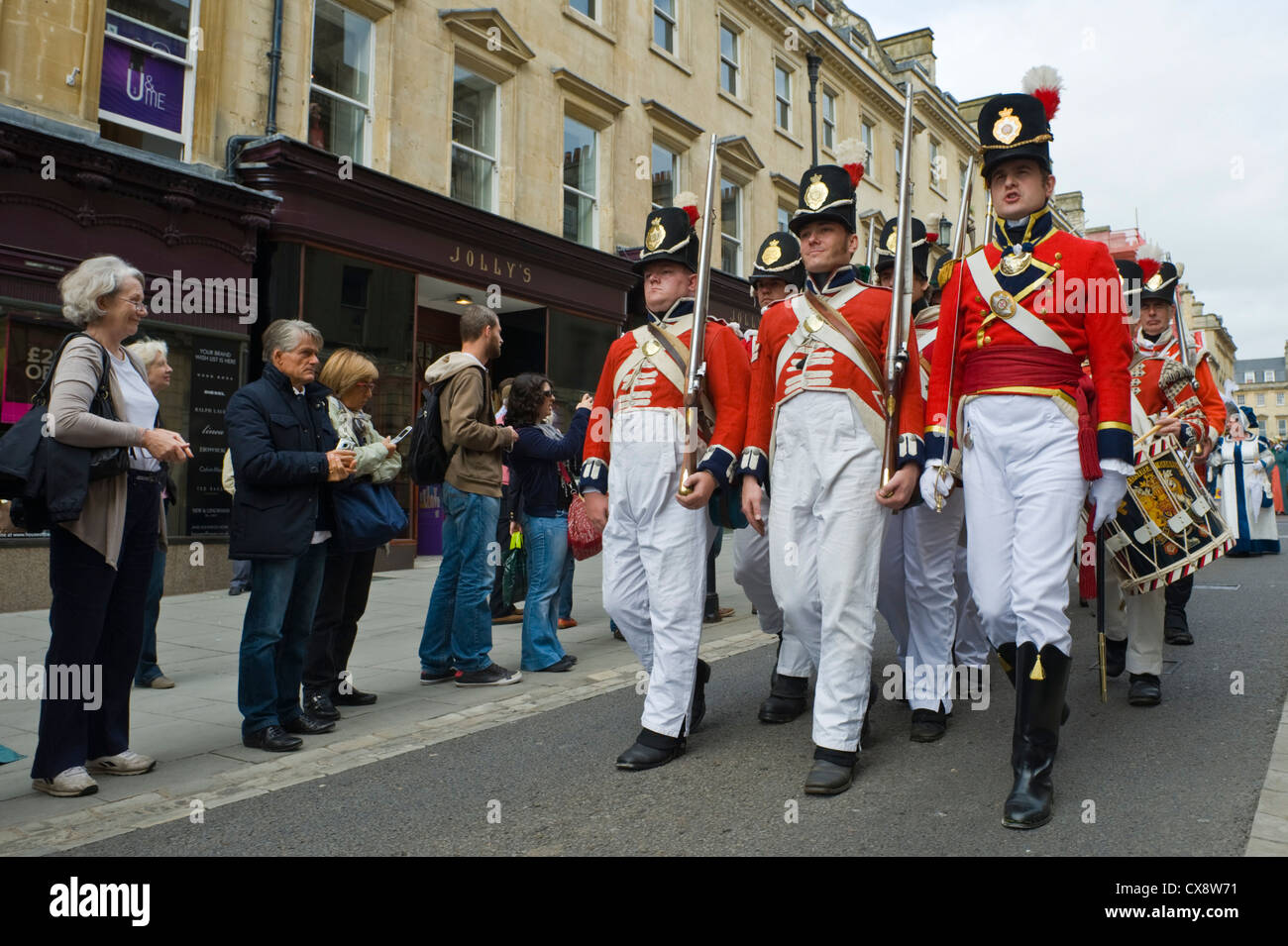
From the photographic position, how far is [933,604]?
462 centimetres

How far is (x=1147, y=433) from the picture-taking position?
500 cm

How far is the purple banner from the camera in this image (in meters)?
10.3

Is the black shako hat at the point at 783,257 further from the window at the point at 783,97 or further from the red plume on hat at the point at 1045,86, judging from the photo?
the window at the point at 783,97

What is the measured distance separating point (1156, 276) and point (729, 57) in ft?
54.5

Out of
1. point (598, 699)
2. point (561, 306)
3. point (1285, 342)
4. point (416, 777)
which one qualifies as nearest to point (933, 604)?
point (598, 699)

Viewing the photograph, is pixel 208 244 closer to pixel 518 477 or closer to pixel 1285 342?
pixel 518 477

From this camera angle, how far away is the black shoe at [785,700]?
15.6 feet

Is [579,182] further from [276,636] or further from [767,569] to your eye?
[276,636]

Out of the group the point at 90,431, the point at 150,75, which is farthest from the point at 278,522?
the point at 150,75

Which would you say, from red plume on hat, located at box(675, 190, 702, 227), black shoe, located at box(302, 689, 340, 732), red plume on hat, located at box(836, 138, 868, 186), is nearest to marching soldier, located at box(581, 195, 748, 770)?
red plume on hat, located at box(675, 190, 702, 227)

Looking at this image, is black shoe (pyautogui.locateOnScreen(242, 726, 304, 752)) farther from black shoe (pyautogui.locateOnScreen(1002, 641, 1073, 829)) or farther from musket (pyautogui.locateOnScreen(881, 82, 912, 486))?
black shoe (pyautogui.locateOnScreen(1002, 641, 1073, 829))

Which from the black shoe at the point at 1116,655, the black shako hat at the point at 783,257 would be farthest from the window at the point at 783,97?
the black shoe at the point at 1116,655

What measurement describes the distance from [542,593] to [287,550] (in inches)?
89.5

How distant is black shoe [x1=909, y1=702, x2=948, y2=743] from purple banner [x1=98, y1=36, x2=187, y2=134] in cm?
1009
